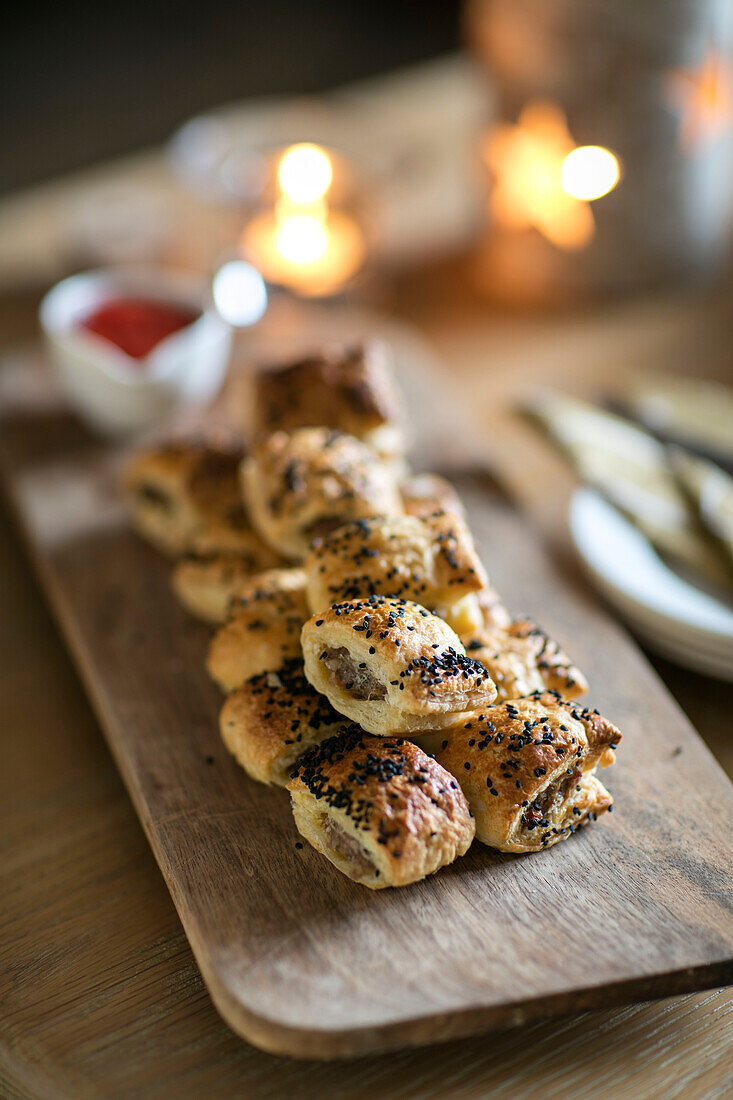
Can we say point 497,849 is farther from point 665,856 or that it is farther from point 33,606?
point 33,606

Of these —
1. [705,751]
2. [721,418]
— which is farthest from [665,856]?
[721,418]

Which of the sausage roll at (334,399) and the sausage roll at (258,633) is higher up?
the sausage roll at (334,399)

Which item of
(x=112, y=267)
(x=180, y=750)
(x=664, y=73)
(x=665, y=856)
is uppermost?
(x=664, y=73)

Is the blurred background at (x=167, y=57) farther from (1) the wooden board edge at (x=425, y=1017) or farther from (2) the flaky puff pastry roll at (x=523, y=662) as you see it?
(1) the wooden board edge at (x=425, y=1017)

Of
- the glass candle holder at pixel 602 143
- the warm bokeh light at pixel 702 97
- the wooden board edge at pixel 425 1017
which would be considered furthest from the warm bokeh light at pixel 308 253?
the wooden board edge at pixel 425 1017

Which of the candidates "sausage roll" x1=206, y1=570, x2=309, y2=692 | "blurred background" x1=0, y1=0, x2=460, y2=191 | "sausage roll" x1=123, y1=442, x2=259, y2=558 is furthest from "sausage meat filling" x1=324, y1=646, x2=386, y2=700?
"blurred background" x1=0, y1=0, x2=460, y2=191
